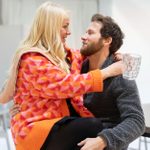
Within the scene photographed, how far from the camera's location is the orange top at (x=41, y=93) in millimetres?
1460

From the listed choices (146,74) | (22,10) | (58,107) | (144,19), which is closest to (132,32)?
(144,19)

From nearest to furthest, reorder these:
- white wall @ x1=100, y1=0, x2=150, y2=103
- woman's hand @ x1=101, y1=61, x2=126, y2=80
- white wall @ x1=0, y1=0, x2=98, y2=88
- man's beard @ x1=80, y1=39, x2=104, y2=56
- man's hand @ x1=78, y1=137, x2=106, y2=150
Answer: man's hand @ x1=78, y1=137, x2=106, y2=150
woman's hand @ x1=101, y1=61, x2=126, y2=80
man's beard @ x1=80, y1=39, x2=104, y2=56
white wall @ x1=0, y1=0, x2=98, y2=88
white wall @ x1=100, y1=0, x2=150, y2=103

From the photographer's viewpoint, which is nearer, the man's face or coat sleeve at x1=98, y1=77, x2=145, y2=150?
coat sleeve at x1=98, y1=77, x2=145, y2=150

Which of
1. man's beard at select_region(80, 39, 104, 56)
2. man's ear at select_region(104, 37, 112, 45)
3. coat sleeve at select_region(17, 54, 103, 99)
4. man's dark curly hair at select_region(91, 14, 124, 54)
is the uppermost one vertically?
A: man's dark curly hair at select_region(91, 14, 124, 54)

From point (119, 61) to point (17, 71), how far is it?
0.47m

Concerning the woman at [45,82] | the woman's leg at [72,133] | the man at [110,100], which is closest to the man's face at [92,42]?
the man at [110,100]

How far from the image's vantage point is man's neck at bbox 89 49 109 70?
5.91ft

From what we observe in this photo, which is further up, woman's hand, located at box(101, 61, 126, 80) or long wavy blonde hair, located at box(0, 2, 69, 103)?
long wavy blonde hair, located at box(0, 2, 69, 103)

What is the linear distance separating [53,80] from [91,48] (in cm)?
→ 38

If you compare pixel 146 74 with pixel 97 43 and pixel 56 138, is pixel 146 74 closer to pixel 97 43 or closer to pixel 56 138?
pixel 97 43

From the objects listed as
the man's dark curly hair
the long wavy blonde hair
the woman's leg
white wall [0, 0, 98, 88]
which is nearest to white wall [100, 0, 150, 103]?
white wall [0, 0, 98, 88]

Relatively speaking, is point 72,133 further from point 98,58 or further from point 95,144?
point 98,58

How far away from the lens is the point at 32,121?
5.11 ft

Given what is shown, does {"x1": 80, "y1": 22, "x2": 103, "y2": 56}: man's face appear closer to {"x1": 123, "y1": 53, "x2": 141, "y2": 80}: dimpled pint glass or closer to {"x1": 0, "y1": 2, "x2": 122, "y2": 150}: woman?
{"x1": 0, "y1": 2, "x2": 122, "y2": 150}: woman
